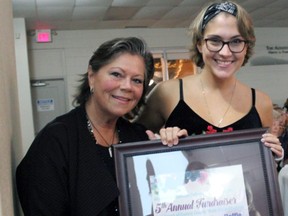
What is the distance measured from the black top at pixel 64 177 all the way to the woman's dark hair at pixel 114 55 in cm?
23

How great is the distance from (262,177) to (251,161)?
0.06 m

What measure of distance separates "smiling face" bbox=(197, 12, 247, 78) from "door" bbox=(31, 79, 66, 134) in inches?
265

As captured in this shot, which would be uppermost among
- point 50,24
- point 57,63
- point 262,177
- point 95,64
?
point 50,24

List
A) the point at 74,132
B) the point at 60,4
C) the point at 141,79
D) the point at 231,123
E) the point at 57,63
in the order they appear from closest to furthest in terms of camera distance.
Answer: the point at 74,132 → the point at 141,79 → the point at 231,123 → the point at 60,4 → the point at 57,63

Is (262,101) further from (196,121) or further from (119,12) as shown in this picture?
(119,12)

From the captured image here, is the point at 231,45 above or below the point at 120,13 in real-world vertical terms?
below

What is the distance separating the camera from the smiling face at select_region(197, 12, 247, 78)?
1510 millimetres

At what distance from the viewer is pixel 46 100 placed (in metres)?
8.05

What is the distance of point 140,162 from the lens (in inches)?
49.1

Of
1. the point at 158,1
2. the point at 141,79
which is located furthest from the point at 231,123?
the point at 158,1

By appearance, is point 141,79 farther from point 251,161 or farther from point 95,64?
point 251,161

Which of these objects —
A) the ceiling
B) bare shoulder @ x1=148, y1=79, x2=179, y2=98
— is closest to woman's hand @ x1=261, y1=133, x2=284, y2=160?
bare shoulder @ x1=148, y1=79, x2=179, y2=98

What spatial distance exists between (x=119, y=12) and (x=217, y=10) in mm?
5558

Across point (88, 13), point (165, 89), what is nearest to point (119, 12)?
point (88, 13)
